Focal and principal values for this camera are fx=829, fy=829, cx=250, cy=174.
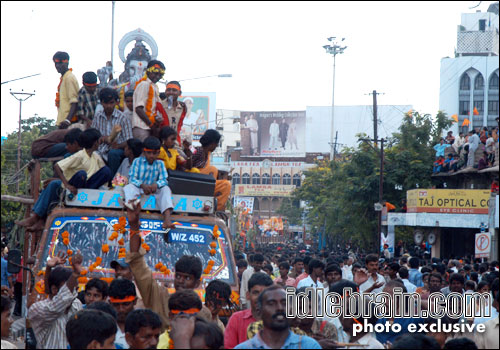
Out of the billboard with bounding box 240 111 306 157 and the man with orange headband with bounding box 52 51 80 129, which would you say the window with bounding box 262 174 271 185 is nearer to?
the billboard with bounding box 240 111 306 157

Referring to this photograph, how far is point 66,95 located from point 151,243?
331 cm

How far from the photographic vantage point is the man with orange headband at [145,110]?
10.6 meters

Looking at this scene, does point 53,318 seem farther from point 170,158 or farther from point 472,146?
point 472,146

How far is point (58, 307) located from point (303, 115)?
109130 millimetres

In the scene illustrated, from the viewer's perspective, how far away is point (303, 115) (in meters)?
115

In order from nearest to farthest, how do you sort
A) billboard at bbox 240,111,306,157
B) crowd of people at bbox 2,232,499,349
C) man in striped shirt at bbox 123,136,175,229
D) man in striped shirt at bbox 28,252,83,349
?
1. crowd of people at bbox 2,232,499,349
2. man in striped shirt at bbox 28,252,83,349
3. man in striped shirt at bbox 123,136,175,229
4. billboard at bbox 240,111,306,157

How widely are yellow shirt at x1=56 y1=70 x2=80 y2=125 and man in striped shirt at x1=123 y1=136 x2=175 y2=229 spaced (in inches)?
85.2

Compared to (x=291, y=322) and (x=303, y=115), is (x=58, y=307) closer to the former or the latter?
(x=291, y=322)

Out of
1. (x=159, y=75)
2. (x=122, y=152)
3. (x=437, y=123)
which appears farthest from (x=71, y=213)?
(x=437, y=123)

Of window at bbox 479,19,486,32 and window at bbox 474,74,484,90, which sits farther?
window at bbox 479,19,486,32

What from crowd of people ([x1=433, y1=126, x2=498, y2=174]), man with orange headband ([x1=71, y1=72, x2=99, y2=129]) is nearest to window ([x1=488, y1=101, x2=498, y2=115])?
crowd of people ([x1=433, y1=126, x2=498, y2=174])

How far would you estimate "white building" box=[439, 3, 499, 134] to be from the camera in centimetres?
7700

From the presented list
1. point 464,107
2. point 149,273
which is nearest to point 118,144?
point 149,273

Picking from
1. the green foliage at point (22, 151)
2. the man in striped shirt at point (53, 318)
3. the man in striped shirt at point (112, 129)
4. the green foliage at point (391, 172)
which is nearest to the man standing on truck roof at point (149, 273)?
the man in striped shirt at point (53, 318)
